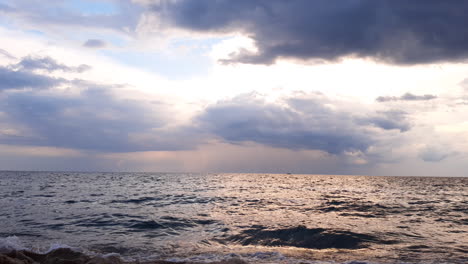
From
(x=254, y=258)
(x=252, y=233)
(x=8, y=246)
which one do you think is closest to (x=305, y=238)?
(x=252, y=233)

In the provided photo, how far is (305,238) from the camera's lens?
1489cm

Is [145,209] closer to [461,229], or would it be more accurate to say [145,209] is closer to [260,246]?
[260,246]

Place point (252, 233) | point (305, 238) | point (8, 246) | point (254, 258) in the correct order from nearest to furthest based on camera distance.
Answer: point (254, 258), point (8, 246), point (305, 238), point (252, 233)

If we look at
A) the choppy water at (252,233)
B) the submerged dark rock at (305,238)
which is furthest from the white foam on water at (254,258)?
the submerged dark rock at (305,238)

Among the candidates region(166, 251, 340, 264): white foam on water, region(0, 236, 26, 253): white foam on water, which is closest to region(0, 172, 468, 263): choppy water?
region(166, 251, 340, 264): white foam on water

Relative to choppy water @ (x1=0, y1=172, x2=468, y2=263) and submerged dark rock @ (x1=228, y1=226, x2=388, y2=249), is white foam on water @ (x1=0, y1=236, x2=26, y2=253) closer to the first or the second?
choppy water @ (x1=0, y1=172, x2=468, y2=263)

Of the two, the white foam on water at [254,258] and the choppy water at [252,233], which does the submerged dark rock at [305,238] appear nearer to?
the choppy water at [252,233]

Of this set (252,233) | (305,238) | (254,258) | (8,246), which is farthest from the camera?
(252,233)

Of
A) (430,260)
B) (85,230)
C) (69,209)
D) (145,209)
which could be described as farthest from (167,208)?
(430,260)

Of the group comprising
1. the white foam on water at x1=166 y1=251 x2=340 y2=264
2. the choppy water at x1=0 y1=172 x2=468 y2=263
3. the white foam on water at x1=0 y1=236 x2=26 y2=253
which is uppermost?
the white foam on water at x1=0 y1=236 x2=26 y2=253

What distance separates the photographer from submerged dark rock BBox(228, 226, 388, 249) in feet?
45.5

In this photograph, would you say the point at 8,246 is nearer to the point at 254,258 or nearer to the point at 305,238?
the point at 254,258

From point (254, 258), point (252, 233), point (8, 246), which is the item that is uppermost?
point (8, 246)

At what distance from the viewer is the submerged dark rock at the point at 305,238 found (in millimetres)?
13883
